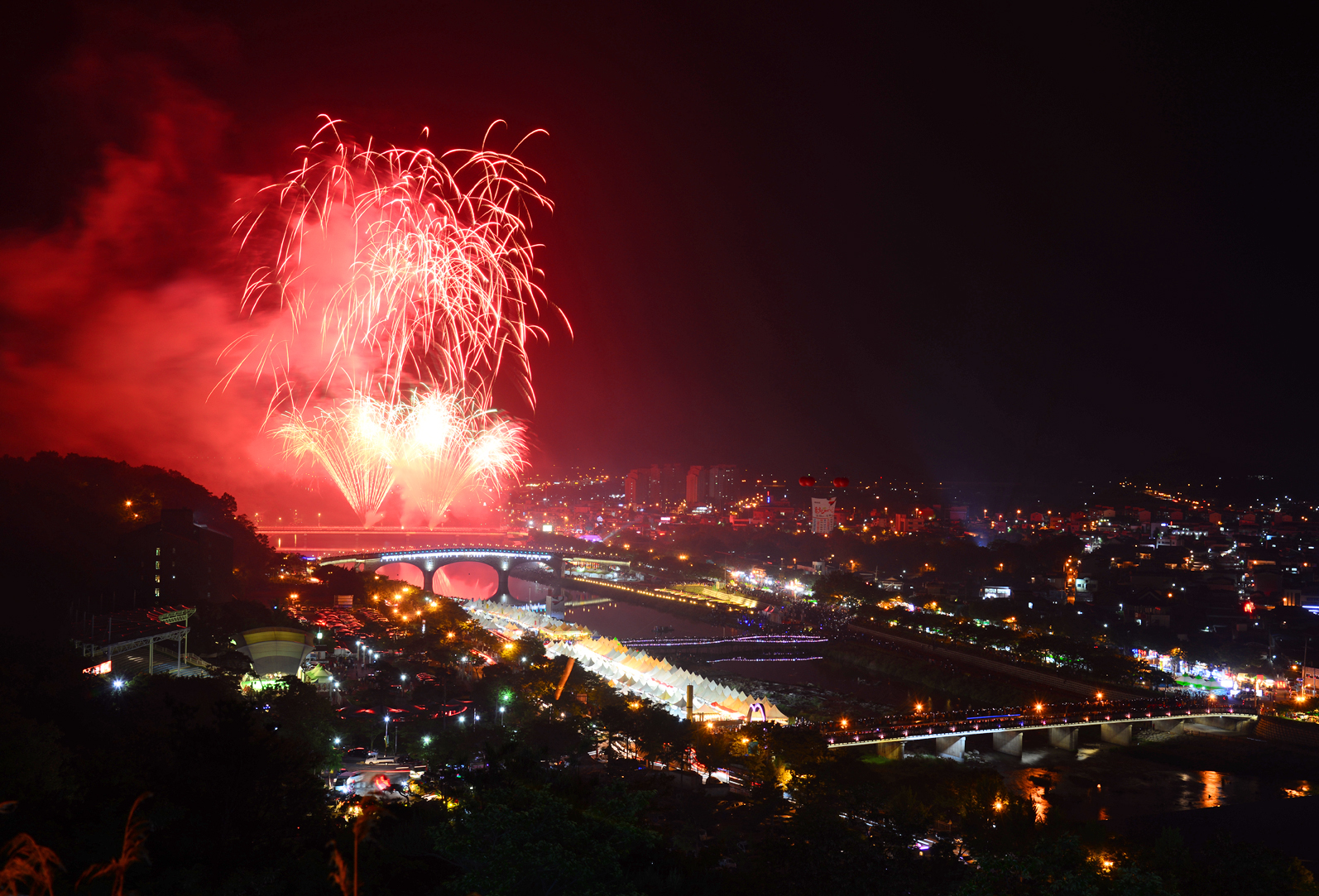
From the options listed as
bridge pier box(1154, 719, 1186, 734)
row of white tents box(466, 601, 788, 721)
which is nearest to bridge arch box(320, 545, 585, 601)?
row of white tents box(466, 601, 788, 721)

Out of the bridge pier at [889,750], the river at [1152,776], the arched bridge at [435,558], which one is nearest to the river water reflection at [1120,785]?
the river at [1152,776]

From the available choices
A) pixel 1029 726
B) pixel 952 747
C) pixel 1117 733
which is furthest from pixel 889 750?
pixel 1117 733

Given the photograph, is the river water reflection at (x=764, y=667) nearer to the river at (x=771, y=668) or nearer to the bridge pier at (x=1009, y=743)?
the river at (x=771, y=668)

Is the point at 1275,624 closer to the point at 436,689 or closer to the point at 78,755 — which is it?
the point at 436,689

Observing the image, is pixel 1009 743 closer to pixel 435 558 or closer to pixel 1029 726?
pixel 1029 726

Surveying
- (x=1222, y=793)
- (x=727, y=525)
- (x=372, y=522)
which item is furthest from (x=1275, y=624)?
(x=372, y=522)
